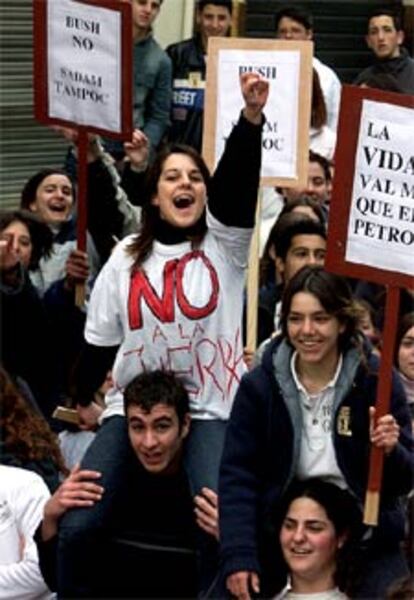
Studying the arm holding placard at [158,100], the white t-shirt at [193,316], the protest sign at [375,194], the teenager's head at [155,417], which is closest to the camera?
the protest sign at [375,194]

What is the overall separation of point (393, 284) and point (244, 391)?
0.57m

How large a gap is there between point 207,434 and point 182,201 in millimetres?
780

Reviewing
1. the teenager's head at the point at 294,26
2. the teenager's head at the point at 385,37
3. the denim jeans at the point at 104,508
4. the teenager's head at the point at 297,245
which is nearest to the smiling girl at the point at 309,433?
the denim jeans at the point at 104,508

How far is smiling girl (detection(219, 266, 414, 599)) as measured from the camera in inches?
285

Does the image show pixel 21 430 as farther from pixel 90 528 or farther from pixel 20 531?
pixel 90 528

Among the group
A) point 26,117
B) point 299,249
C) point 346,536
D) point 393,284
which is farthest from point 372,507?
point 26,117

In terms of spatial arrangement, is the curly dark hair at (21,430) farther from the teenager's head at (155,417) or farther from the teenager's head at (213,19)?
the teenager's head at (213,19)

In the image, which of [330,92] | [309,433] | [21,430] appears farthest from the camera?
[330,92]

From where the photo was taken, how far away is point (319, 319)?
727 cm

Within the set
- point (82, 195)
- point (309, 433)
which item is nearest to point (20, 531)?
point (309, 433)

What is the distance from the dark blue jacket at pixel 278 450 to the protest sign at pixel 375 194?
8.1 inches

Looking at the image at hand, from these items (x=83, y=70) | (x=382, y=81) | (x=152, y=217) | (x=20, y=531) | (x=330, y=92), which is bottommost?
(x=20, y=531)

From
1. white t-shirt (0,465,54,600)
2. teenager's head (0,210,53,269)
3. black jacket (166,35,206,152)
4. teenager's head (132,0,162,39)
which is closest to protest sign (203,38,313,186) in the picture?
teenager's head (0,210,53,269)

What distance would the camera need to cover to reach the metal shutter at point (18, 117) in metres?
13.6
